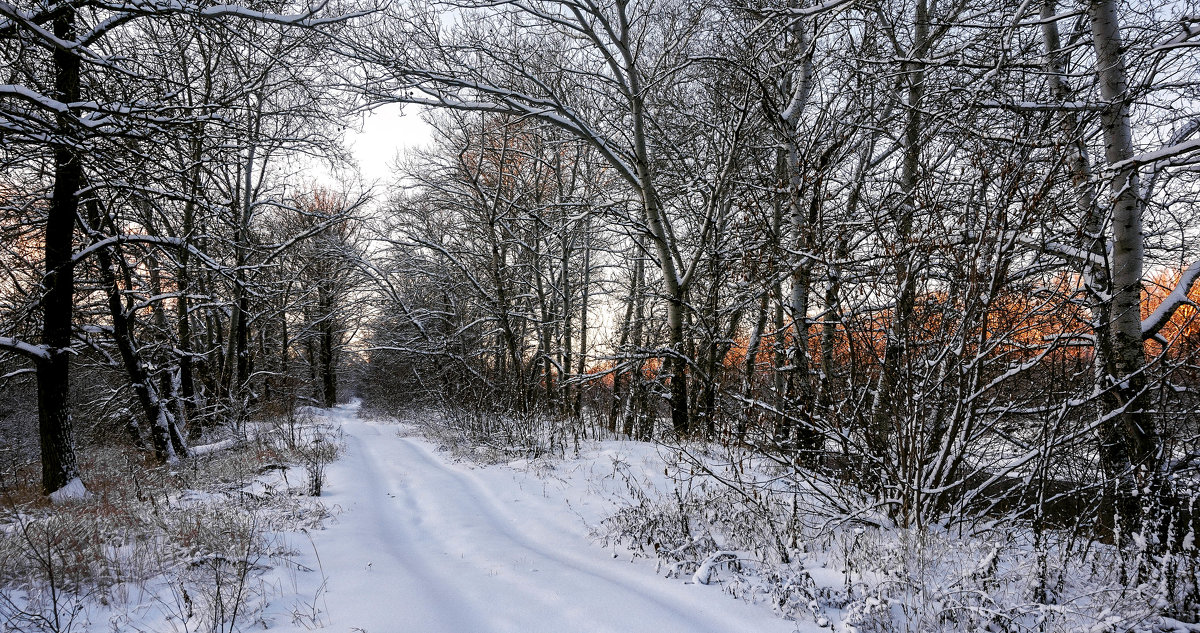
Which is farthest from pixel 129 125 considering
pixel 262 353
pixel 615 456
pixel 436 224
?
pixel 262 353

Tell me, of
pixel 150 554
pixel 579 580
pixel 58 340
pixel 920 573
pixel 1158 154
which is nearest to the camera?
pixel 920 573

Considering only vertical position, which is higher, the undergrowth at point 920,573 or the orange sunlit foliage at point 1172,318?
the orange sunlit foliage at point 1172,318

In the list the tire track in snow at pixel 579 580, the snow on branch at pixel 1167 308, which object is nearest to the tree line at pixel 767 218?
the snow on branch at pixel 1167 308

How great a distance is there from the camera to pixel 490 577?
3.89m

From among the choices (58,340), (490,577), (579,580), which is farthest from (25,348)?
(579,580)

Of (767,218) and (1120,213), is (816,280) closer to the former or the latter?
(767,218)

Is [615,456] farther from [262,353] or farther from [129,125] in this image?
[262,353]

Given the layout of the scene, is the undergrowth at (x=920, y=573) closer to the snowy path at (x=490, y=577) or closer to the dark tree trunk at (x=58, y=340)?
the snowy path at (x=490, y=577)

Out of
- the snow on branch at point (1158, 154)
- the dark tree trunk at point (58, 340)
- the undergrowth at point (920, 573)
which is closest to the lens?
the undergrowth at point (920, 573)

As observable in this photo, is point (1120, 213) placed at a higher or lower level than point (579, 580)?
higher

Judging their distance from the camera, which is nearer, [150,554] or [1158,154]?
[1158,154]

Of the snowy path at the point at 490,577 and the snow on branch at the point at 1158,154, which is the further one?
the snow on branch at the point at 1158,154

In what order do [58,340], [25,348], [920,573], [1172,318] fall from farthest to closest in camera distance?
[58,340] → [25,348] → [1172,318] → [920,573]

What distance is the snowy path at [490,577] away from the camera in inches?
124
